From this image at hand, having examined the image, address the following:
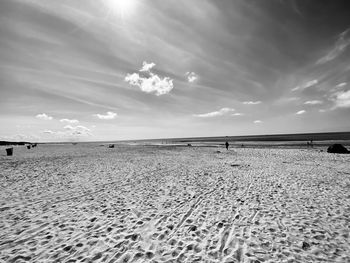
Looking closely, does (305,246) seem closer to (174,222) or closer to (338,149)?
(174,222)

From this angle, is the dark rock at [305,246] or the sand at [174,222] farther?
the dark rock at [305,246]

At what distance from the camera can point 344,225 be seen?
5.92 meters

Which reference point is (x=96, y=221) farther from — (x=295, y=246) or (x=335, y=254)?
(x=335, y=254)

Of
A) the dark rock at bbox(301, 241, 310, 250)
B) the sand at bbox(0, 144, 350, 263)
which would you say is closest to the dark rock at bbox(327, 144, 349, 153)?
the sand at bbox(0, 144, 350, 263)

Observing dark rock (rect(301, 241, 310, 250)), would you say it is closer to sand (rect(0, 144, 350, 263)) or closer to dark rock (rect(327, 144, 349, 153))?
sand (rect(0, 144, 350, 263))

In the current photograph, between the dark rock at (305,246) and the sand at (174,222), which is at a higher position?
the sand at (174,222)

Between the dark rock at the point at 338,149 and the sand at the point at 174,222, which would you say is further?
the dark rock at the point at 338,149

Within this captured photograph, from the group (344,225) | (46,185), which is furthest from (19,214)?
(344,225)

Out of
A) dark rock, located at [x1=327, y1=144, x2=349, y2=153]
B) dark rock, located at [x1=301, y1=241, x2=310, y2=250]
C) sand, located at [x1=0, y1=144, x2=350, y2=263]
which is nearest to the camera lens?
sand, located at [x1=0, y1=144, x2=350, y2=263]

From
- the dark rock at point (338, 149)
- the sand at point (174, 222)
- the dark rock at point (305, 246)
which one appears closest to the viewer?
the sand at point (174, 222)

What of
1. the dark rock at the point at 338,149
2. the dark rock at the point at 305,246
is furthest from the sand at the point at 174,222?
the dark rock at the point at 338,149

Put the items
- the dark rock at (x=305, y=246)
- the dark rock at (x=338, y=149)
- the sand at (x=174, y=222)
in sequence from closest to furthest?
the sand at (x=174, y=222) → the dark rock at (x=305, y=246) → the dark rock at (x=338, y=149)

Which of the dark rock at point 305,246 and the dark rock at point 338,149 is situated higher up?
the dark rock at point 338,149

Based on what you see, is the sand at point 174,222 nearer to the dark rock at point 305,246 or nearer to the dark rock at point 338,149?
the dark rock at point 305,246
